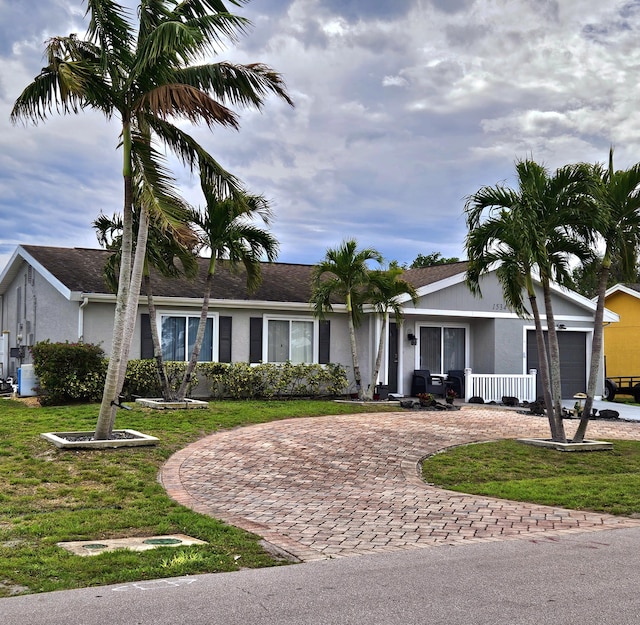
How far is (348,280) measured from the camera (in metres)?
19.9

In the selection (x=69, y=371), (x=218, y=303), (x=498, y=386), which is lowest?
(x=498, y=386)

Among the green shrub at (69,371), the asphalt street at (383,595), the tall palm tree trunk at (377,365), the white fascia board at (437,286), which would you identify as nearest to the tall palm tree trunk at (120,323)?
the green shrub at (69,371)

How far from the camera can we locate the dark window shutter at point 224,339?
67.0 ft

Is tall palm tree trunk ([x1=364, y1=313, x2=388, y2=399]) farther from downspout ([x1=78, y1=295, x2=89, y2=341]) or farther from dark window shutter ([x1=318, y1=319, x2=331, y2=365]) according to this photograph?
downspout ([x1=78, y1=295, x2=89, y2=341])

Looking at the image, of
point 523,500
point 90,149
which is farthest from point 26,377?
point 523,500

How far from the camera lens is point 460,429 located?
15.5 m

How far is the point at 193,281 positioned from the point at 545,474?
12.1m

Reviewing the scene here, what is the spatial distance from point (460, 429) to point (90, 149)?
35.9ft

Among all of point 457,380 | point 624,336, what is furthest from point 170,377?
point 624,336

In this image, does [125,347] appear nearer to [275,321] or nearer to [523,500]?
[523,500]

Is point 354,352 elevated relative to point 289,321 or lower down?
lower down

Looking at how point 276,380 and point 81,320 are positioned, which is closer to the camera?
point 81,320

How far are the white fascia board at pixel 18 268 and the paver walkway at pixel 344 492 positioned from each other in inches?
277

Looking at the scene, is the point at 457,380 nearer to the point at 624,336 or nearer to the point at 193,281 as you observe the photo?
the point at 193,281
